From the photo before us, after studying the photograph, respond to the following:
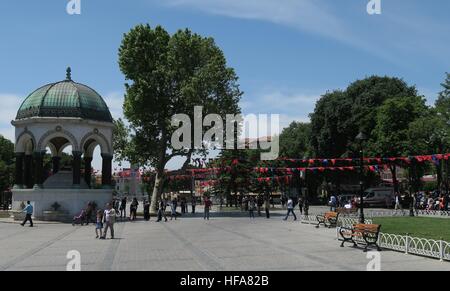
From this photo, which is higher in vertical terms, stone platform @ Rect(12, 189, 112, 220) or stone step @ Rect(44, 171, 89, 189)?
stone step @ Rect(44, 171, 89, 189)

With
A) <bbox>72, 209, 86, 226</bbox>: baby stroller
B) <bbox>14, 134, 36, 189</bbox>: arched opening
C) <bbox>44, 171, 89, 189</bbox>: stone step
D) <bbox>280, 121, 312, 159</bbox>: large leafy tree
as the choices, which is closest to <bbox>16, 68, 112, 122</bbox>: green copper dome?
<bbox>14, 134, 36, 189</bbox>: arched opening

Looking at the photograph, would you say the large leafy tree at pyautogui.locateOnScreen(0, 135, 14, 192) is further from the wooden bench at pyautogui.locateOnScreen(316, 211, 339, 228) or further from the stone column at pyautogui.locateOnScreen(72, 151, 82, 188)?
the wooden bench at pyautogui.locateOnScreen(316, 211, 339, 228)

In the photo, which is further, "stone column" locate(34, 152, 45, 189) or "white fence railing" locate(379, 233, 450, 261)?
"stone column" locate(34, 152, 45, 189)

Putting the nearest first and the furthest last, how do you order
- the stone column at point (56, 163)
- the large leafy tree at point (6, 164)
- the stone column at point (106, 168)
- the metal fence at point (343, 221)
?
1. the metal fence at point (343, 221)
2. the stone column at point (106, 168)
3. the stone column at point (56, 163)
4. the large leafy tree at point (6, 164)

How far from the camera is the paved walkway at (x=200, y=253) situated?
13859 mm

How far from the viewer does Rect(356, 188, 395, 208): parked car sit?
52.8 metres

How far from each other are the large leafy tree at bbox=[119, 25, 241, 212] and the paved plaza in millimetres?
21180

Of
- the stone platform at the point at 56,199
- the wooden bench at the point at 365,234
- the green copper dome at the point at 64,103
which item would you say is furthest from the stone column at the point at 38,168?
the wooden bench at the point at 365,234

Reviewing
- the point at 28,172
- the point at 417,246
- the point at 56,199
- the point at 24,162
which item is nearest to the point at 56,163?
the point at 24,162

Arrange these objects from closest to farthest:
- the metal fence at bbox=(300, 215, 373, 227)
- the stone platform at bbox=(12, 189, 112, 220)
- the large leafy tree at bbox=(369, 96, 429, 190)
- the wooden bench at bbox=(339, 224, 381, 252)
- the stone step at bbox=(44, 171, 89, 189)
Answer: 1. the wooden bench at bbox=(339, 224, 381, 252)
2. the metal fence at bbox=(300, 215, 373, 227)
3. the stone platform at bbox=(12, 189, 112, 220)
4. the stone step at bbox=(44, 171, 89, 189)
5. the large leafy tree at bbox=(369, 96, 429, 190)

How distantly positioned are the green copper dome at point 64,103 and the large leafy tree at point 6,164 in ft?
91.1

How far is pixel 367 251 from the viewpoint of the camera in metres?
16.6

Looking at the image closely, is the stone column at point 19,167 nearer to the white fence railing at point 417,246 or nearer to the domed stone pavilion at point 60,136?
the domed stone pavilion at point 60,136
